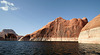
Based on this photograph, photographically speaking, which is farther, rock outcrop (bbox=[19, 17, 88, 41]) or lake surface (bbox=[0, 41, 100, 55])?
rock outcrop (bbox=[19, 17, 88, 41])

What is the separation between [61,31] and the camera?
4008 inches

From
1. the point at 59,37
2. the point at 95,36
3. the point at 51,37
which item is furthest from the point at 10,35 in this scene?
the point at 95,36

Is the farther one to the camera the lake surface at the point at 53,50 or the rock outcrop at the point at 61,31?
the rock outcrop at the point at 61,31

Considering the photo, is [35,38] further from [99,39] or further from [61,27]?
[99,39]

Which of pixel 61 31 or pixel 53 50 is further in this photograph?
pixel 61 31

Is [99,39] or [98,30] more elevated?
[98,30]

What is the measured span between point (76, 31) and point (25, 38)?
7032 cm

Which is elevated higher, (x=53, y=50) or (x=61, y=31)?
(x=61, y=31)

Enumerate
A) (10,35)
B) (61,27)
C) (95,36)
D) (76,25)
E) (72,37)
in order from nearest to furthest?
(95,36) < (72,37) < (76,25) < (61,27) < (10,35)

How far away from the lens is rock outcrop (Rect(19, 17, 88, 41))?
94144 mm

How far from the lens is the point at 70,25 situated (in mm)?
101500

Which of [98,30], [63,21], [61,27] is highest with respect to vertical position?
[63,21]

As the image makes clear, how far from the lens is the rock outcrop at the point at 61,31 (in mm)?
94144

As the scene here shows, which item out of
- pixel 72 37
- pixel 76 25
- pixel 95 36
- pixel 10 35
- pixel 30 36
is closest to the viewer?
pixel 95 36
